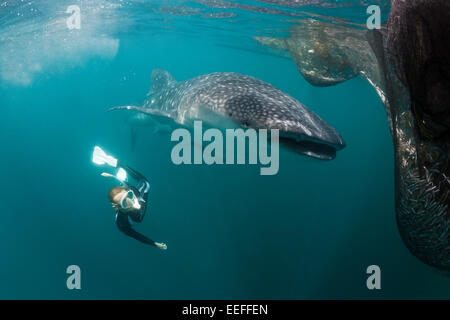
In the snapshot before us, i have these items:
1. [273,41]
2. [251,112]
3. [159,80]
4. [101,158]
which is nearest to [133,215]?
[101,158]

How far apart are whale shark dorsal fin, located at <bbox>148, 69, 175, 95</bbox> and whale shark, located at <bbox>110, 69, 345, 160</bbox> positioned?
3.70 metres

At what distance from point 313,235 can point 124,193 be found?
12.8 meters

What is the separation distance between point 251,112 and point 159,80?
8134 millimetres

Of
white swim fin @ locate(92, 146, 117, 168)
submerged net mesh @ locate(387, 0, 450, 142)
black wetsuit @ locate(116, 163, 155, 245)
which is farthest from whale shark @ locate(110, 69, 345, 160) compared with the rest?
black wetsuit @ locate(116, 163, 155, 245)

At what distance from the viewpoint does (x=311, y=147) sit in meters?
3.92

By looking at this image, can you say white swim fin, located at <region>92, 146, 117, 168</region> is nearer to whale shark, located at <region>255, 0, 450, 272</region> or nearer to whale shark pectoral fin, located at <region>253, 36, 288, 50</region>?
whale shark, located at <region>255, 0, 450, 272</region>

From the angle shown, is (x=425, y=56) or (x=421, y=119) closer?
(x=425, y=56)

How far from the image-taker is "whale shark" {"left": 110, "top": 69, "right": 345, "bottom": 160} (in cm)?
390

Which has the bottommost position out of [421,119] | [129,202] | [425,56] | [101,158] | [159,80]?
[129,202]

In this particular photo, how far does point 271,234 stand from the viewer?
50.8 ft

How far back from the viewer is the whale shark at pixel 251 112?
3.90 m

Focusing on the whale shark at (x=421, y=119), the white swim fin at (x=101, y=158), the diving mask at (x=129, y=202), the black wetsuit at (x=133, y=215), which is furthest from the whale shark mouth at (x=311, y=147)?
the white swim fin at (x=101, y=158)

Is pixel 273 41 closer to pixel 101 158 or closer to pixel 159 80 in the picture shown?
pixel 159 80
